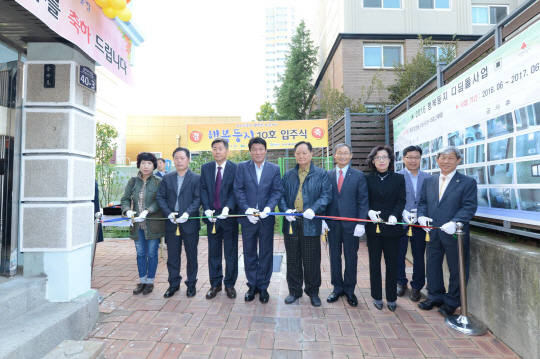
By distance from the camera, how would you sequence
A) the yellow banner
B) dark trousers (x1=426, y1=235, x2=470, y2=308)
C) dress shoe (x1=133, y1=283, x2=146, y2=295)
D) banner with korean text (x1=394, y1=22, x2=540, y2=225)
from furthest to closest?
the yellow banner
dress shoe (x1=133, y1=283, x2=146, y2=295)
dark trousers (x1=426, y1=235, x2=470, y2=308)
banner with korean text (x1=394, y1=22, x2=540, y2=225)

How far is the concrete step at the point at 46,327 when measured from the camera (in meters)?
2.18

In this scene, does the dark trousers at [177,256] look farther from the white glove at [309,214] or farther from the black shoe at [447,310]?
the black shoe at [447,310]

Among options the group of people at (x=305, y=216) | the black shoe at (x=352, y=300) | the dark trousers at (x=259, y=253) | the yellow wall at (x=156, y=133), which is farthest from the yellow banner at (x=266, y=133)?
the yellow wall at (x=156, y=133)

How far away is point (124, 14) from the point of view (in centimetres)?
308

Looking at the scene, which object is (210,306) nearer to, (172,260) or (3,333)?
(172,260)

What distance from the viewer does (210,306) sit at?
3504 millimetres

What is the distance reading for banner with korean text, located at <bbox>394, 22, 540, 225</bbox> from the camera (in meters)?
2.59

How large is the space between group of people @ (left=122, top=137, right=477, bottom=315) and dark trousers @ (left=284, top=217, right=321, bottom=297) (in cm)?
1

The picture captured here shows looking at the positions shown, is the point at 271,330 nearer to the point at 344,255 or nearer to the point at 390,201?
the point at 344,255

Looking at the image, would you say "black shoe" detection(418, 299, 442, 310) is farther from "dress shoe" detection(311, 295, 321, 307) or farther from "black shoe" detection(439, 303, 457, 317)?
"dress shoe" detection(311, 295, 321, 307)

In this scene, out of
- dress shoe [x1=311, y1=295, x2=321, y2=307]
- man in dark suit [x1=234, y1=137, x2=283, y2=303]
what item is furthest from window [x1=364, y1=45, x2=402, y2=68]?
dress shoe [x1=311, y1=295, x2=321, y2=307]

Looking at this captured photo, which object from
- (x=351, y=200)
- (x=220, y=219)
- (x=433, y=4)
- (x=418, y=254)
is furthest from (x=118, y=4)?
(x=433, y=4)

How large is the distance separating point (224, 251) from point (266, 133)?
172 inches

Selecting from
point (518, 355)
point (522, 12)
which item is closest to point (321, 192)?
point (518, 355)
